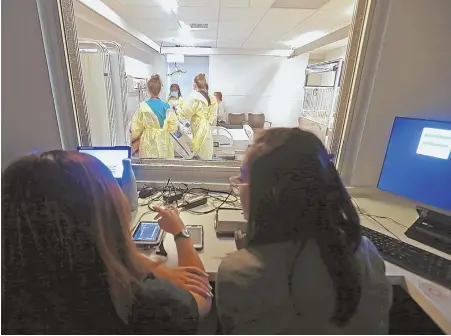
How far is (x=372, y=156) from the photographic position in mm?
1421

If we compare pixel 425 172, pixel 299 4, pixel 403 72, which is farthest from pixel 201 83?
pixel 425 172

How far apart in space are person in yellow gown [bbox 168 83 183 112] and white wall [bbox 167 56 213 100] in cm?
5

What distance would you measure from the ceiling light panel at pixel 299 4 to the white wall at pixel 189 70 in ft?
3.21

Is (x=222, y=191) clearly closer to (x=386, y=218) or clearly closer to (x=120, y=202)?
(x=386, y=218)

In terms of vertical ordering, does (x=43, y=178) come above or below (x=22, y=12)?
below

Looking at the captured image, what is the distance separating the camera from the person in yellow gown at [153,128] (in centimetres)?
167

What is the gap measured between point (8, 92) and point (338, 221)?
144 centimetres

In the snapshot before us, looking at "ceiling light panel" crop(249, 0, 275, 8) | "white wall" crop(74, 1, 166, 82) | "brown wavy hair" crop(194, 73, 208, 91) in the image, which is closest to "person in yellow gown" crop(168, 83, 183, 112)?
"brown wavy hair" crop(194, 73, 208, 91)

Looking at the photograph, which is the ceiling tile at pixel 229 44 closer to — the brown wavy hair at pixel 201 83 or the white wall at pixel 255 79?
the white wall at pixel 255 79

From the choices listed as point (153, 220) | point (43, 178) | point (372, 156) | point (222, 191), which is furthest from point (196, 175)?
point (43, 178)

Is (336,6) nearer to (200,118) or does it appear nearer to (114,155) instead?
(200,118)

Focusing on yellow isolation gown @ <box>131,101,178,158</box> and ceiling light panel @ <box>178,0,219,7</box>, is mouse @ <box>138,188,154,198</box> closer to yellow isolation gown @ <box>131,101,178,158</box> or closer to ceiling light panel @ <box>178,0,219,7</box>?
yellow isolation gown @ <box>131,101,178,158</box>

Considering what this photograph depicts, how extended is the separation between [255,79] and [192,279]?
4.03 metres

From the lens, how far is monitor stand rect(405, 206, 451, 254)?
39.2 inches
